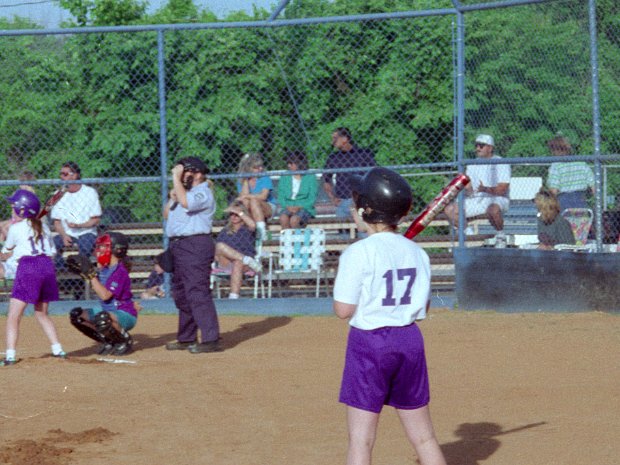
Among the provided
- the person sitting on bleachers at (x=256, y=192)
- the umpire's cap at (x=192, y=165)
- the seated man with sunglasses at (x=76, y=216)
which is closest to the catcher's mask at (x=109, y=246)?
the umpire's cap at (x=192, y=165)

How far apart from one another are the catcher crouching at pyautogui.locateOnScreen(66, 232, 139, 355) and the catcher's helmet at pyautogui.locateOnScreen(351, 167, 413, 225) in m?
5.31

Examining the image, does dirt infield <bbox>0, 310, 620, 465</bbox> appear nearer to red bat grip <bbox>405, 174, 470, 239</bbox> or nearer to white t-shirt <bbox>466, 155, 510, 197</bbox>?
red bat grip <bbox>405, 174, 470, 239</bbox>

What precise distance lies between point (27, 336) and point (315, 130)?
15.8 feet

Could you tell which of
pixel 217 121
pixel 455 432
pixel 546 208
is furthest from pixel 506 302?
pixel 455 432

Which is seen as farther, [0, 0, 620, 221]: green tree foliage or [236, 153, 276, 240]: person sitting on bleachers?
[0, 0, 620, 221]: green tree foliage

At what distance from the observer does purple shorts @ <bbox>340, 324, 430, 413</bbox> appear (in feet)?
15.5

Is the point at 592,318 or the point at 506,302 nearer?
the point at 592,318

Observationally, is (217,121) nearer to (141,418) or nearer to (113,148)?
(113,148)

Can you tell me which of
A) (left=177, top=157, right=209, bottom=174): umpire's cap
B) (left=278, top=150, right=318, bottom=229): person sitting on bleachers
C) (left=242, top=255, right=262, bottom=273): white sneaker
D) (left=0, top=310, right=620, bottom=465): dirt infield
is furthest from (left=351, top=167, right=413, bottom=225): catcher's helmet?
(left=278, top=150, right=318, bottom=229): person sitting on bleachers

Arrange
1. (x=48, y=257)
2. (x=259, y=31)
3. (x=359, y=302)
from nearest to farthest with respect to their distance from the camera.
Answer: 1. (x=359, y=302)
2. (x=48, y=257)
3. (x=259, y=31)

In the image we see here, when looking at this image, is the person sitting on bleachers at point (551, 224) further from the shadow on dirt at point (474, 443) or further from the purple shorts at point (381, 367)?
the purple shorts at point (381, 367)

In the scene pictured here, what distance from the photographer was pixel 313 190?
13.1m

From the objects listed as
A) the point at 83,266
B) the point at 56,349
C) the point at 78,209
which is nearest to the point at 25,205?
the point at 83,266

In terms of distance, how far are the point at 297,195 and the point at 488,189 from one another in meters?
2.26
